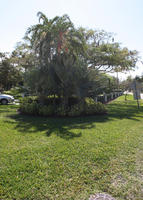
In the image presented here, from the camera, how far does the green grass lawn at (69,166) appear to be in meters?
2.61

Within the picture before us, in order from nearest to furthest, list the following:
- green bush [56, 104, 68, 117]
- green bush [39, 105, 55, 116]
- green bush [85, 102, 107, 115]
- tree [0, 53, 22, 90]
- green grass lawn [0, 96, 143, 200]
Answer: green grass lawn [0, 96, 143, 200] → green bush [56, 104, 68, 117] → green bush [39, 105, 55, 116] → green bush [85, 102, 107, 115] → tree [0, 53, 22, 90]

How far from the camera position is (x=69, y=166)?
3.39 m

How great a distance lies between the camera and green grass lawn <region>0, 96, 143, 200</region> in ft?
8.55

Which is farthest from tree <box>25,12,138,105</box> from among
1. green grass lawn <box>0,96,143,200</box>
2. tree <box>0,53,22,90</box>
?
tree <box>0,53,22,90</box>

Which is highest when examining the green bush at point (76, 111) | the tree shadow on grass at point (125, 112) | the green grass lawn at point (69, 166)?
the green bush at point (76, 111)

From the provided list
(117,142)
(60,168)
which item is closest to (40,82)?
(117,142)

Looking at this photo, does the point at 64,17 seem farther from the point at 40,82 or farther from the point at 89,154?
the point at 89,154

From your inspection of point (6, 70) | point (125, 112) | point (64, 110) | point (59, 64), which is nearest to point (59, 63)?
point (59, 64)

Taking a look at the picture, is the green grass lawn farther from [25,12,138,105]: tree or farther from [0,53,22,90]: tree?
[0,53,22,90]: tree

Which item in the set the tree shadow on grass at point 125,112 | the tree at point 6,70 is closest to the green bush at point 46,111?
the tree shadow on grass at point 125,112

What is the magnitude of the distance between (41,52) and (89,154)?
8260mm

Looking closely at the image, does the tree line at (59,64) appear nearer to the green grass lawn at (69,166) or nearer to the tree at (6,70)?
the green grass lawn at (69,166)

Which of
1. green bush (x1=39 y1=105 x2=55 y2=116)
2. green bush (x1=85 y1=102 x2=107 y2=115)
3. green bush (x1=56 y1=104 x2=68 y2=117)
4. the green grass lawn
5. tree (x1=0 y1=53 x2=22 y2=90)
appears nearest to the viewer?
the green grass lawn

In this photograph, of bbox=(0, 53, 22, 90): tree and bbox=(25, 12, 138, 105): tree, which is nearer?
bbox=(25, 12, 138, 105): tree
